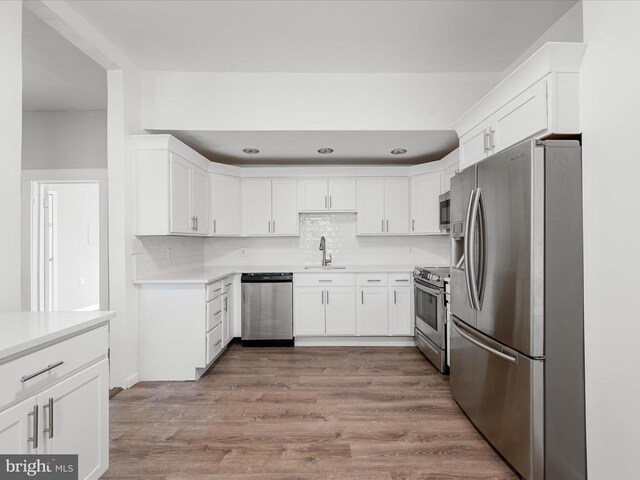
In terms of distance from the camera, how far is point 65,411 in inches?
57.6

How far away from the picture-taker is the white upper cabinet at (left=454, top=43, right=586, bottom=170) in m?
1.80

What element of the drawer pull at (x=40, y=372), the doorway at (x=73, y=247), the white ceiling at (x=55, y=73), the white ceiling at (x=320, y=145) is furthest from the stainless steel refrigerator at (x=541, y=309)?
the doorway at (x=73, y=247)

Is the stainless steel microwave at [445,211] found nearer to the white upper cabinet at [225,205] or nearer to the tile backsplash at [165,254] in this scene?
the white upper cabinet at [225,205]

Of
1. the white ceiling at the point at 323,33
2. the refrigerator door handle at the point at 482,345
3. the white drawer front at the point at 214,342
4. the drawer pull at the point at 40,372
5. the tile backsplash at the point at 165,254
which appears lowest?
the white drawer front at the point at 214,342

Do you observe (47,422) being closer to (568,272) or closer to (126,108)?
(568,272)

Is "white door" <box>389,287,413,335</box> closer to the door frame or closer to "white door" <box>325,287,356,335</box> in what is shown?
"white door" <box>325,287,356,335</box>

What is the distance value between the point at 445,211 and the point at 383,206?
0.96 m

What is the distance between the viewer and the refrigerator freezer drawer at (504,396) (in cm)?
178

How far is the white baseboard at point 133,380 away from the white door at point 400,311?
2815 mm

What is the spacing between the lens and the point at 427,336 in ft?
12.8

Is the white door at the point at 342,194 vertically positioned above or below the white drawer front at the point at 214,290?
above

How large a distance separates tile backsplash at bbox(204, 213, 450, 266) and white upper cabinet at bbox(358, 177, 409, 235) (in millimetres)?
332

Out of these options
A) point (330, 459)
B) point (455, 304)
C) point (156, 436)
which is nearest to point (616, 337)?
point (455, 304)

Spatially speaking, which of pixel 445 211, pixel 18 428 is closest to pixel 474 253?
pixel 445 211
